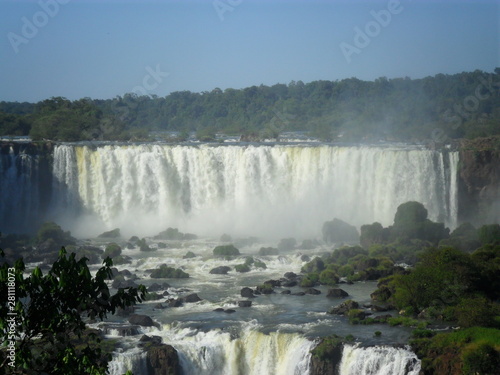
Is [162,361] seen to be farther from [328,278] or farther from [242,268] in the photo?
[242,268]

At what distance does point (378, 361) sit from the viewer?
21656mm

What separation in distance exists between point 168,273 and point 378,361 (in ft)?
40.1

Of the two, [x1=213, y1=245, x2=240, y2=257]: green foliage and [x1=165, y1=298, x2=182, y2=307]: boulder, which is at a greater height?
[x1=213, y1=245, x2=240, y2=257]: green foliage

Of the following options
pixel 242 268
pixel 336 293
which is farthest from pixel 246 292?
pixel 242 268

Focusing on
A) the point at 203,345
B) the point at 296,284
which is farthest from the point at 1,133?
the point at 203,345

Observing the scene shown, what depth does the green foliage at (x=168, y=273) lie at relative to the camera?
1238 inches

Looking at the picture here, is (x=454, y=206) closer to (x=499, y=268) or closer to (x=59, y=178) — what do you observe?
(x=499, y=268)

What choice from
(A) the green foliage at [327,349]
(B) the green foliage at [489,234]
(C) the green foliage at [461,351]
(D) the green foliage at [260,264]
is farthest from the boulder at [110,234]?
(C) the green foliage at [461,351]

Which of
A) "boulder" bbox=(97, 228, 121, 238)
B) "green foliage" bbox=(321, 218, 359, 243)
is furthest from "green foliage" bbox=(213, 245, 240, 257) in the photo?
"boulder" bbox=(97, 228, 121, 238)

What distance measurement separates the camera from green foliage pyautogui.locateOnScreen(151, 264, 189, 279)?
3144 cm

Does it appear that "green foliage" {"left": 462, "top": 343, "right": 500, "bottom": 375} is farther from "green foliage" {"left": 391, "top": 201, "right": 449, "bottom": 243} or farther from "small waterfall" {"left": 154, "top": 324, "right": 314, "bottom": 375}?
"green foliage" {"left": 391, "top": 201, "right": 449, "bottom": 243}

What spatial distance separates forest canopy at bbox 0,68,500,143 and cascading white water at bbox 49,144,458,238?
28.1 ft

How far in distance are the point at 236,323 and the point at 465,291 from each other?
7.49m

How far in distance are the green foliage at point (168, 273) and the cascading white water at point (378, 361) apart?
1078cm
